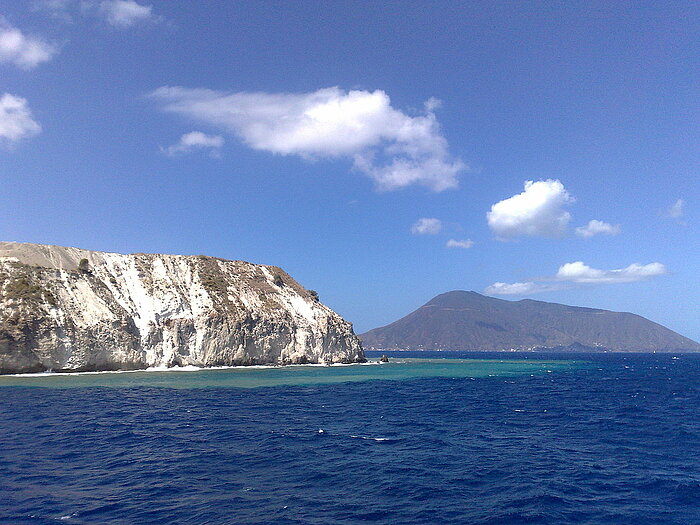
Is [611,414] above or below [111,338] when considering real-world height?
below

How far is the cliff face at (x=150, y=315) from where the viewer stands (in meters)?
75.4

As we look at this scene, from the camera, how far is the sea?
17016mm

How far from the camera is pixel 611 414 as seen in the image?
1586 inches

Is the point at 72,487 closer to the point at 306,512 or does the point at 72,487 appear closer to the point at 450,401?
the point at 306,512

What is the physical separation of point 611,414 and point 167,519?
38937mm

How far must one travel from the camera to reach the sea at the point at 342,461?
17016 millimetres

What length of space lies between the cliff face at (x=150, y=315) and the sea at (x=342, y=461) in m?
36.2

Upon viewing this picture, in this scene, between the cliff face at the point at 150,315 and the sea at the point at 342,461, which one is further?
the cliff face at the point at 150,315

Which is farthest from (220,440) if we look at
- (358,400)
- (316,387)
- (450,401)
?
(316,387)

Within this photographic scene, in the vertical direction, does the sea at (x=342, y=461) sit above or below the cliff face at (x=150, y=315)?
below

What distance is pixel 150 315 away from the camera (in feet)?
304

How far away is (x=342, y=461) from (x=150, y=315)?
263ft

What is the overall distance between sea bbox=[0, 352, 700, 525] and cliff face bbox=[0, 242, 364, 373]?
36.2m

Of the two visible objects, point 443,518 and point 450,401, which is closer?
point 443,518
